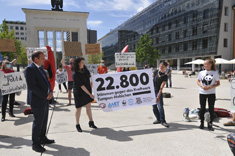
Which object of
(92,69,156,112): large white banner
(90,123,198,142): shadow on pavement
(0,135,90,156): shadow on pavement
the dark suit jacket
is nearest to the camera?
the dark suit jacket

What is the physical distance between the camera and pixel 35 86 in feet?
10.4

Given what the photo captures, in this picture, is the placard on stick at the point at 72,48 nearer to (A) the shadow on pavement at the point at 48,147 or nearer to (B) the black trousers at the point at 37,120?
(A) the shadow on pavement at the point at 48,147

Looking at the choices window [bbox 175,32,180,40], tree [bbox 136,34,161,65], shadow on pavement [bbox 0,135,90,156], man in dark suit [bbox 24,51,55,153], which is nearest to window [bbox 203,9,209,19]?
window [bbox 175,32,180,40]

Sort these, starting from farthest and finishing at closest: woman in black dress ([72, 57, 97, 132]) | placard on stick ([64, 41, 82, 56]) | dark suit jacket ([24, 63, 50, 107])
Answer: placard on stick ([64, 41, 82, 56]) → woman in black dress ([72, 57, 97, 132]) → dark suit jacket ([24, 63, 50, 107])

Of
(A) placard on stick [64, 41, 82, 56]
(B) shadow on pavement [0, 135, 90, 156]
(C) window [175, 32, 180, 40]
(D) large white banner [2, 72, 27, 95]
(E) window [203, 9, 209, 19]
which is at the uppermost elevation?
(E) window [203, 9, 209, 19]

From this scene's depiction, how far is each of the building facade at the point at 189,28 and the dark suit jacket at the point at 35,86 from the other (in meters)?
41.3

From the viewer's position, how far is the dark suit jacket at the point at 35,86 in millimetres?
3125

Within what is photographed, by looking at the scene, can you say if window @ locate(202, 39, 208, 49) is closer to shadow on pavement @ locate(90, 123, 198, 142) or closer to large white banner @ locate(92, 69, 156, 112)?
shadow on pavement @ locate(90, 123, 198, 142)

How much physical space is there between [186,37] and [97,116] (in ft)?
148

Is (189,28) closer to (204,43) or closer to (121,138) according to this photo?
(204,43)

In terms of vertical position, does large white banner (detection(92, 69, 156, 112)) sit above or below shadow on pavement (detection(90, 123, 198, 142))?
above

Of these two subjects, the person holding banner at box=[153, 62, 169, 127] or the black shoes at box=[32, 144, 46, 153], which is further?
the person holding banner at box=[153, 62, 169, 127]

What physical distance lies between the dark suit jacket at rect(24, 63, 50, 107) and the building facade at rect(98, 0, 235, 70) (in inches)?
1626

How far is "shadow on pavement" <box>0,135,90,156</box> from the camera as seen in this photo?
10.7 feet
